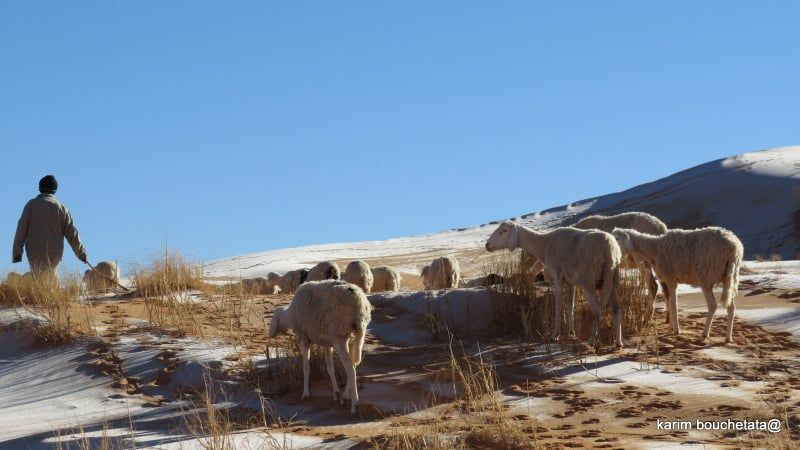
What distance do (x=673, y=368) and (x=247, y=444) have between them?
516 cm

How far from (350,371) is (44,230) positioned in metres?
7.32

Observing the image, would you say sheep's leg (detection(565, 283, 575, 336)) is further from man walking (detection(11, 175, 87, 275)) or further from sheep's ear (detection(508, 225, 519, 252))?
man walking (detection(11, 175, 87, 275))

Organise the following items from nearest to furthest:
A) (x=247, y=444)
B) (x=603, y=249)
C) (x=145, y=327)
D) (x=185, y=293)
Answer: (x=247, y=444) → (x=603, y=249) → (x=145, y=327) → (x=185, y=293)

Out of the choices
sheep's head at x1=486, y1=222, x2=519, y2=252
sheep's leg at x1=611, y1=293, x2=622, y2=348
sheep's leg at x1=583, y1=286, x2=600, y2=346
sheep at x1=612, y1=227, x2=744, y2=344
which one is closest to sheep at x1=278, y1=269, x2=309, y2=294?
sheep's head at x1=486, y1=222, x2=519, y2=252

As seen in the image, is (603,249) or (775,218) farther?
(775,218)

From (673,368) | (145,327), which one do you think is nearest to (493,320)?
(673,368)

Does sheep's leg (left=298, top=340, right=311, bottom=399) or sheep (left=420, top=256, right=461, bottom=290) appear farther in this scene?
sheep (left=420, top=256, right=461, bottom=290)

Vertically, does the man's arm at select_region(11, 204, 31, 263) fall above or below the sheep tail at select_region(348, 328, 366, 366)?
above

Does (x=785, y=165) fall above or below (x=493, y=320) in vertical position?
above

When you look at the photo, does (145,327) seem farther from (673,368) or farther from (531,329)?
(673,368)

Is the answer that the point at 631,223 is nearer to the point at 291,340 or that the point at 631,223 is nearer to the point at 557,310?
the point at 557,310

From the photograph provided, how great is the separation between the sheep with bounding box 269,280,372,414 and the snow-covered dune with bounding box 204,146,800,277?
2580 centimetres

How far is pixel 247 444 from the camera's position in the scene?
8812 millimetres

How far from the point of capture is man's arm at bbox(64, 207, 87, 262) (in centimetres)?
1605
